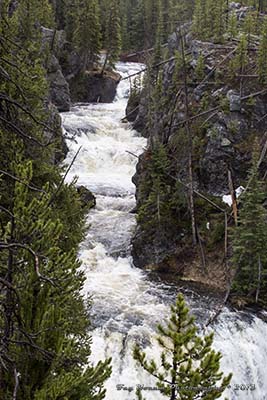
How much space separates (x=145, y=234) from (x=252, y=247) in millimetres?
5480

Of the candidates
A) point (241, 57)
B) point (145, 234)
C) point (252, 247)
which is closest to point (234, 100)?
point (241, 57)

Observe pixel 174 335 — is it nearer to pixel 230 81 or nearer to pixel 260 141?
pixel 260 141

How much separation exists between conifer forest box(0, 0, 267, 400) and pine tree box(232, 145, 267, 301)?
5cm

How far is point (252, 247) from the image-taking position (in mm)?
15031

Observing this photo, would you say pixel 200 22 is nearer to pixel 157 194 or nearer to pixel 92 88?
pixel 157 194

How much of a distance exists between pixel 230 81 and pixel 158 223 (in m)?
8.83

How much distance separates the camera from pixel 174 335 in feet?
18.3

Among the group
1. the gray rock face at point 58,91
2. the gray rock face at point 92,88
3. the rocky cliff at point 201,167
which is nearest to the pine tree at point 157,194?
the rocky cliff at point 201,167

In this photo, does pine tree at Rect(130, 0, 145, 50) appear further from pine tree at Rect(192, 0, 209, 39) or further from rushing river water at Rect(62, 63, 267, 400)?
rushing river water at Rect(62, 63, 267, 400)

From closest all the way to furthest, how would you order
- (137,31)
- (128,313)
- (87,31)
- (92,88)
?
1. (128,313)
2. (87,31)
3. (92,88)
4. (137,31)

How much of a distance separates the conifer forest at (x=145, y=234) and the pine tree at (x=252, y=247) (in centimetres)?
5

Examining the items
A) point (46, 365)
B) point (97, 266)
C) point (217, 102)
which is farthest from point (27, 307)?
point (217, 102)

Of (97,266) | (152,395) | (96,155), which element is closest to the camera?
(152,395)

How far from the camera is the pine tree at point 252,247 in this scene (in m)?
14.9
